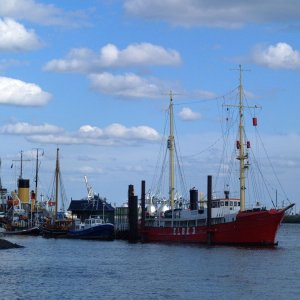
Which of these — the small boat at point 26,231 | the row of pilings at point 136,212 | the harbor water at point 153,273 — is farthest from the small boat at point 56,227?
the harbor water at point 153,273

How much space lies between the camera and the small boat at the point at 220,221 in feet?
339

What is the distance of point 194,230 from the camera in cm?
11456

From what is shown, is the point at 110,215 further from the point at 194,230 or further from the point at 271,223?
the point at 271,223

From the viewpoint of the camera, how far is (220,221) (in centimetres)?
10931

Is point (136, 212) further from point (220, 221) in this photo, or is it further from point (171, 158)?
point (220, 221)

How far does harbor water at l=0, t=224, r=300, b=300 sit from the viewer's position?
58.2 m

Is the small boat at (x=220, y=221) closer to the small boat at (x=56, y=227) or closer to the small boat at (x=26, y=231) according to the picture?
the small boat at (x=56, y=227)

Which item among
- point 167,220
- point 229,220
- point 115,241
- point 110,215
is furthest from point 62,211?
point 229,220

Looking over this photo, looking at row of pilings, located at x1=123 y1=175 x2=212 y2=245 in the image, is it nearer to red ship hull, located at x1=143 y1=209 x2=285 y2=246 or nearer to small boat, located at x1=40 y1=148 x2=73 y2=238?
red ship hull, located at x1=143 y1=209 x2=285 y2=246

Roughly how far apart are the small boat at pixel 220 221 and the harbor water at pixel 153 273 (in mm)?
2810

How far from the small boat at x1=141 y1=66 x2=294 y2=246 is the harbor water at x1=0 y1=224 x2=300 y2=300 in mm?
2810

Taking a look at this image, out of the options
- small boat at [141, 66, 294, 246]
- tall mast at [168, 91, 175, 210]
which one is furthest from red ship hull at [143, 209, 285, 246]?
tall mast at [168, 91, 175, 210]

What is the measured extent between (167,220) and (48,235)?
37.3m

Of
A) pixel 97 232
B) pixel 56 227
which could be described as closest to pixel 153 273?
pixel 97 232
